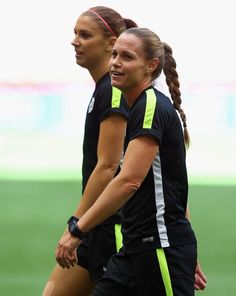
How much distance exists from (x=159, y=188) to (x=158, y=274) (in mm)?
357

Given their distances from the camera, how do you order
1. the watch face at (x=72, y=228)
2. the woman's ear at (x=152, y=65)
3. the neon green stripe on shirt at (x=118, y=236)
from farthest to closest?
the neon green stripe on shirt at (x=118, y=236), the woman's ear at (x=152, y=65), the watch face at (x=72, y=228)

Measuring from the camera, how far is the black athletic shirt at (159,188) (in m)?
4.23

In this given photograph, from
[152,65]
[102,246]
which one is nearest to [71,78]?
[102,246]

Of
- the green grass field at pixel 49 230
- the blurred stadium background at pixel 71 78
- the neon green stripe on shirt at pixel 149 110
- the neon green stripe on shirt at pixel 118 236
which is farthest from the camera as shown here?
the blurred stadium background at pixel 71 78

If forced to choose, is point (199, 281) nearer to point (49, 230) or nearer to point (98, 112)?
point (98, 112)

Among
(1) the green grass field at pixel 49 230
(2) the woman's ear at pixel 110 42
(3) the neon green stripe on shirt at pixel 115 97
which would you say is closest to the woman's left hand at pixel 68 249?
(3) the neon green stripe on shirt at pixel 115 97

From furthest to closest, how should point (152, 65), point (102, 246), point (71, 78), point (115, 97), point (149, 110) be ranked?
point (71, 78)
point (102, 246)
point (115, 97)
point (152, 65)
point (149, 110)

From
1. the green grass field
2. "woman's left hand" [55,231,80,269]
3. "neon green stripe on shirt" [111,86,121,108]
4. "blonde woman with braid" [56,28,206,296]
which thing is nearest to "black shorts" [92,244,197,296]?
"blonde woman with braid" [56,28,206,296]

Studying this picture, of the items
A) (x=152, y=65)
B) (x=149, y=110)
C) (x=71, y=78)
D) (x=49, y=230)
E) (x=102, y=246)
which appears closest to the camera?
(x=149, y=110)

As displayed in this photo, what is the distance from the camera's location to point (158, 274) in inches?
168

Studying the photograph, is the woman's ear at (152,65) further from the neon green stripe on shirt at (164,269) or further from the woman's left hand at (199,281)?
the woman's left hand at (199,281)

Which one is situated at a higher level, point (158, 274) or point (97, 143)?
point (97, 143)

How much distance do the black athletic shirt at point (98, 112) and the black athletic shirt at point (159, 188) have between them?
45cm

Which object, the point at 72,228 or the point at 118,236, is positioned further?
the point at 118,236
